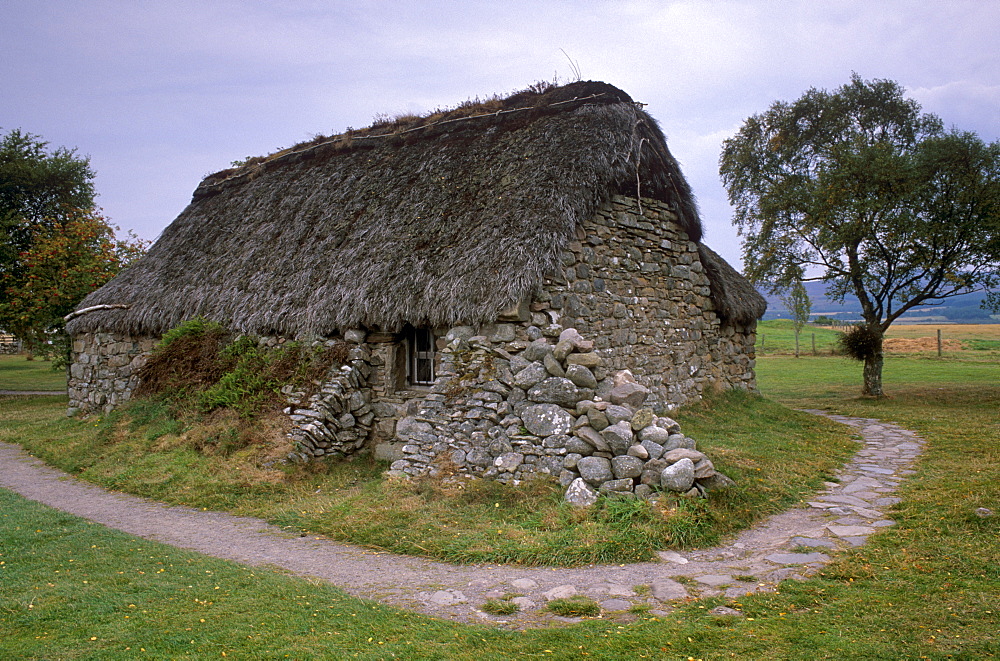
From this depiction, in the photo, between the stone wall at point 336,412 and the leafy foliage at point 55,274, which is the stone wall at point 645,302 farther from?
the leafy foliage at point 55,274

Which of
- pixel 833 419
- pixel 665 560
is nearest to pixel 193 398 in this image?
pixel 665 560

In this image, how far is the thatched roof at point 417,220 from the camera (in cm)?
879

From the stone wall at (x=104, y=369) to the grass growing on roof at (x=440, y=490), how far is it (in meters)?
1.47

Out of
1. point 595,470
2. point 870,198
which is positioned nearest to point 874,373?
point 870,198

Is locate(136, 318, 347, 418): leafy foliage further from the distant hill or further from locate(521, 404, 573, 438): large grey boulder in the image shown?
the distant hill

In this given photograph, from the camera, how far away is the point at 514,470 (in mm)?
6980

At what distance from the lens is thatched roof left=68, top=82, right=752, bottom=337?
346 inches

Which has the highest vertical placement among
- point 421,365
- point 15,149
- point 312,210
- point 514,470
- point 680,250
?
point 15,149

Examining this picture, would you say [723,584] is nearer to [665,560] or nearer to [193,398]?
[665,560]

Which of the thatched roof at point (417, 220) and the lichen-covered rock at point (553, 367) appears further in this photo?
the thatched roof at point (417, 220)

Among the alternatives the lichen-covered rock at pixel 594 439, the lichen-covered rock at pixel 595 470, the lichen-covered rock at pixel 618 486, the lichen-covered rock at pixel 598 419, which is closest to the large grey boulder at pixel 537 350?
the lichen-covered rock at pixel 598 419

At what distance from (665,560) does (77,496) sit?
7.59 m

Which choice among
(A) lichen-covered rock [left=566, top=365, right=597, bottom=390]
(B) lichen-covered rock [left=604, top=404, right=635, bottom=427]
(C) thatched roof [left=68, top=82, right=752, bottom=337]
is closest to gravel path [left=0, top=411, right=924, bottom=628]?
(B) lichen-covered rock [left=604, top=404, right=635, bottom=427]

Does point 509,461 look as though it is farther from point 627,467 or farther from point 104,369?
point 104,369
